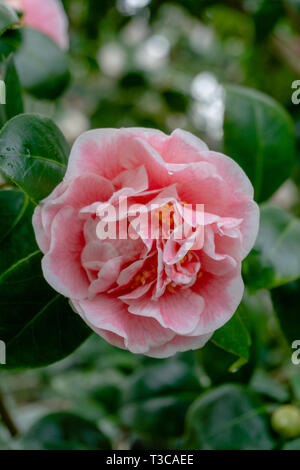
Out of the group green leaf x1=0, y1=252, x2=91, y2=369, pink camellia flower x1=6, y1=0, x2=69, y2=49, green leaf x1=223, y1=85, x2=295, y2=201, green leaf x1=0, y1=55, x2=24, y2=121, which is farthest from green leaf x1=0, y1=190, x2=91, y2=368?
pink camellia flower x1=6, y1=0, x2=69, y2=49

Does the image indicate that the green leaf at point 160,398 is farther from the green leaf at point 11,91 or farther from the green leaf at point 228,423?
the green leaf at point 11,91

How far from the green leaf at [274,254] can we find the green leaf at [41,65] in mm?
485

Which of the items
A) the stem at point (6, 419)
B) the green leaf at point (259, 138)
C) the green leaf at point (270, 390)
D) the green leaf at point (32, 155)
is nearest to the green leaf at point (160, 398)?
the green leaf at point (270, 390)

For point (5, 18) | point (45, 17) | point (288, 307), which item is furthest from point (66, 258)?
point (45, 17)

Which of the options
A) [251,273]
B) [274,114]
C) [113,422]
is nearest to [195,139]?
[251,273]

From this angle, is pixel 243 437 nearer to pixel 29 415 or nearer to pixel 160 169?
pixel 160 169

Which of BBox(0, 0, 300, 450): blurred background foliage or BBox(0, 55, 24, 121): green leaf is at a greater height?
BBox(0, 55, 24, 121): green leaf

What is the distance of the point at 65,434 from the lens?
109cm

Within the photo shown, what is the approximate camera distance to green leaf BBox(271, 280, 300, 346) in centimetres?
94

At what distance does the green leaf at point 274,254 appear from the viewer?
33.7 inches

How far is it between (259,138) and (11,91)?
473mm

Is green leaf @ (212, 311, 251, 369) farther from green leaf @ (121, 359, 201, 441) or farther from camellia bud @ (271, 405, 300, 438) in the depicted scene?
green leaf @ (121, 359, 201, 441)

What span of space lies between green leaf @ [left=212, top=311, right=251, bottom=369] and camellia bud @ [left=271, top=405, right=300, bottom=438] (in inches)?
12.2

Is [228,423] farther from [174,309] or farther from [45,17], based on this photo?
[45,17]
